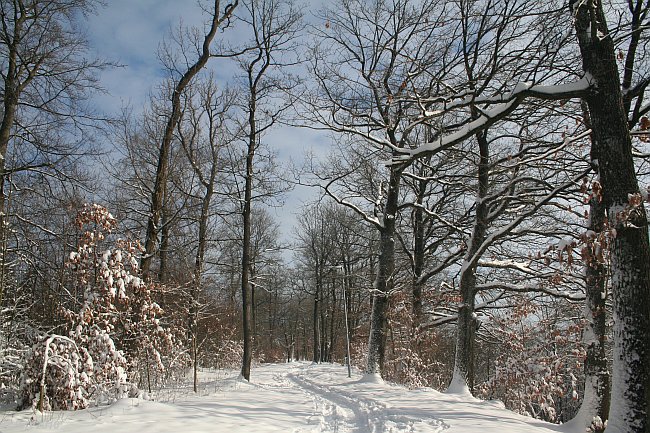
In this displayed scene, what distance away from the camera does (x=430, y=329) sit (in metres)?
16.1

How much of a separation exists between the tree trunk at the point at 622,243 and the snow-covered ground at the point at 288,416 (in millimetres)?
1496

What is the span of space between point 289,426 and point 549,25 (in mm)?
7245

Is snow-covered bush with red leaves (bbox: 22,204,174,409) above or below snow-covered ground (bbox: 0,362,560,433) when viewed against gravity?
above

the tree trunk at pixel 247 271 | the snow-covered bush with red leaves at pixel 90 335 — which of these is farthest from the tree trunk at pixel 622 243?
the tree trunk at pixel 247 271

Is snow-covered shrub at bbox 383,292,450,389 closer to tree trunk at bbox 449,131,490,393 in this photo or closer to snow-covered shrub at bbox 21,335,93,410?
tree trunk at bbox 449,131,490,393

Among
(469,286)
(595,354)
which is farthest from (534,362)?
(595,354)

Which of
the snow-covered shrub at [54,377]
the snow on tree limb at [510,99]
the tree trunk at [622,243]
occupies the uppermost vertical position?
the snow on tree limb at [510,99]

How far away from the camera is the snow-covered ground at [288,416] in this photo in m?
5.32

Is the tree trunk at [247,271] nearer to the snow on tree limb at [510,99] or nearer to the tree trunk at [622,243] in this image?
the snow on tree limb at [510,99]

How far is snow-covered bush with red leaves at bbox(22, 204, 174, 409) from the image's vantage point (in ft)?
20.2

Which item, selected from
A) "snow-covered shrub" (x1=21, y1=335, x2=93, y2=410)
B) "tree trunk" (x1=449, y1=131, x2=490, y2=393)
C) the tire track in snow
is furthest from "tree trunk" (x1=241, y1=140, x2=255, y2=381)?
"snow-covered shrub" (x1=21, y1=335, x2=93, y2=410)

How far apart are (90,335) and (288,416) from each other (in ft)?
11.7

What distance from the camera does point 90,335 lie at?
7.00 meters

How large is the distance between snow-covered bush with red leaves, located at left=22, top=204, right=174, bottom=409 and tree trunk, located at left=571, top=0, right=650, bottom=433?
22.3 ft
